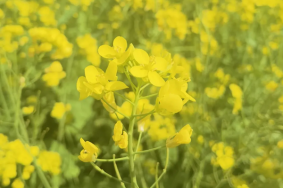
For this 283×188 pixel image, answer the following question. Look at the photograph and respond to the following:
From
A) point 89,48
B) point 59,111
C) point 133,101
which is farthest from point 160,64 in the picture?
point 89,48

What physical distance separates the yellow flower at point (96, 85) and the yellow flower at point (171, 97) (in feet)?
0.29

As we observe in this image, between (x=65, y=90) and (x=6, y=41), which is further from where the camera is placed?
(x=65, y=90)

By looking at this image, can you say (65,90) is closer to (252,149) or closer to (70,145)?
(70,145)

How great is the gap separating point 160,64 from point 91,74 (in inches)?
6.7

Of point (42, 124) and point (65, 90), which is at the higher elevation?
point (65, 90)

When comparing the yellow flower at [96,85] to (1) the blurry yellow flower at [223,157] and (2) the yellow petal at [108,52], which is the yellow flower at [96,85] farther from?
(1) the blurry yellow flower at [223,157]

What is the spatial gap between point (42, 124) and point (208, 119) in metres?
0.97

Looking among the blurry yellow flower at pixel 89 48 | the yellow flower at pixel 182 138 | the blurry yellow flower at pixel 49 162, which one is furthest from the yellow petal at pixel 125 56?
the blurry yellow flower at pixel 89 48

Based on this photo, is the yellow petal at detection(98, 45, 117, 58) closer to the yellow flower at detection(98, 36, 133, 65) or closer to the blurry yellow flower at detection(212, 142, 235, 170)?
the yellow flower at detection(98, 36, 133, 65)

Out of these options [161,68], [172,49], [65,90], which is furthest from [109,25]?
[161,68]

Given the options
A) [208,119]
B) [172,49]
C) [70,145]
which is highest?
[172,49]

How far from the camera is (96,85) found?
1.99 feet

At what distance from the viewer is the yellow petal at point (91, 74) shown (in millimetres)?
616

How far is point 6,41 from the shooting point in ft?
4.47
